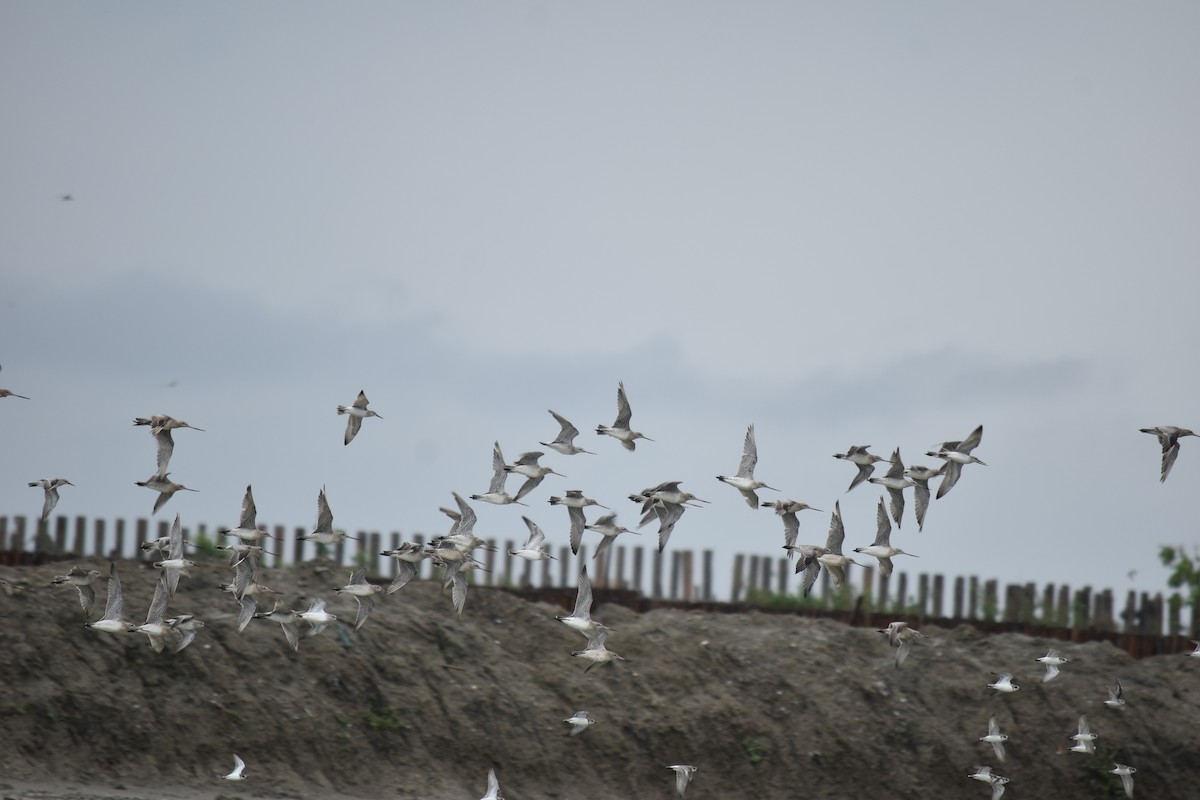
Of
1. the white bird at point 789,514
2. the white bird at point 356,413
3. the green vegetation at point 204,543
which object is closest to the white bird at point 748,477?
the white bird at point 789,514

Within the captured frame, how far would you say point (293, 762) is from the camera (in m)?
26.5

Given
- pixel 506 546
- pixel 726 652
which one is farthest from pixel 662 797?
pixel 506 546

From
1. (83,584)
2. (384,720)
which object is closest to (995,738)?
(384,720)

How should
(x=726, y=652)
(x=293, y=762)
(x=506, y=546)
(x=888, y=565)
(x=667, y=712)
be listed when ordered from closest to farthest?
(x=293, y=762) < (x=888, y=565) < (x=667, y=712) < (x=726, y=652) < (x=506, y=546)

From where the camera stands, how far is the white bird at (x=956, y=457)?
26938mm

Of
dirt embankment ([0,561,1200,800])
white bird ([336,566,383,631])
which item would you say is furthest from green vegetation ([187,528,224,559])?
white bird ([336,566,383,631])

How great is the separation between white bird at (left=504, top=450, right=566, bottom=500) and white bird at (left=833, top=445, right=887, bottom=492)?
5.38 meters

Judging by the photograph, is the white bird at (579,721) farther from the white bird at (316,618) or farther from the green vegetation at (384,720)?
the white bird at (316,618)

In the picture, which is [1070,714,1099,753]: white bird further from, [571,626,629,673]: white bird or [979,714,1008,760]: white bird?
[571,626,629,673]: white bird

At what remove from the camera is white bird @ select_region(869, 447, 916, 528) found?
27.5m

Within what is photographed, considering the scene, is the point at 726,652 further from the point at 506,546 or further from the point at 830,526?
the point at 506,546

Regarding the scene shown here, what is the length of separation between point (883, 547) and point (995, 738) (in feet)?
15.0

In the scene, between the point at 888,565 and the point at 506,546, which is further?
the point at 506,546

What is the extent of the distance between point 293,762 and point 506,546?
47.8 feet
